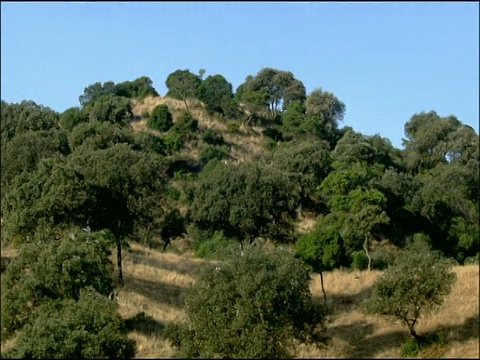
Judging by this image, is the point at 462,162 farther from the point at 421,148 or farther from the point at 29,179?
the point at 29,179

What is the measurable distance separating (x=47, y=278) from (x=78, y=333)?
3.77m

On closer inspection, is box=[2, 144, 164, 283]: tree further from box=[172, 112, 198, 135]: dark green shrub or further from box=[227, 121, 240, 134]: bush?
box=[227, 121, 240, 134]: bush

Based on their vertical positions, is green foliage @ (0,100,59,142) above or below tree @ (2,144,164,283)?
A: above

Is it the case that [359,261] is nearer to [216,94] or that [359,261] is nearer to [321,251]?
[321,251]

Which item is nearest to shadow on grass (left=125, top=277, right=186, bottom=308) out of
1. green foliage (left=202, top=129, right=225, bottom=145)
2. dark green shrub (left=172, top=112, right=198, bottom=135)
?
green foliage (left=202, top=129, right=225, bottom=145)

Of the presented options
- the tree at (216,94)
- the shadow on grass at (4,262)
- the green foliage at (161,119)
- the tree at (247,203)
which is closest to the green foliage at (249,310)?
the shadow on grass at (4,262)

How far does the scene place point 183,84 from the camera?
276ft

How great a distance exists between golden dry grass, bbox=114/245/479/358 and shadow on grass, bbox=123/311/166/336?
0.04 m

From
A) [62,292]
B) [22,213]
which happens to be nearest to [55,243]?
[62,292]

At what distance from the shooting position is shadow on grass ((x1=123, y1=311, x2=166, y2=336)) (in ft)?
91.5

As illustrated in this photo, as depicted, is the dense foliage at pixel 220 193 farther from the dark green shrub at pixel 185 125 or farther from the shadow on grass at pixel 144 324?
the shadow on grass at pixel 144 324

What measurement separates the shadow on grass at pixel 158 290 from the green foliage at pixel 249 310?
23.8ft

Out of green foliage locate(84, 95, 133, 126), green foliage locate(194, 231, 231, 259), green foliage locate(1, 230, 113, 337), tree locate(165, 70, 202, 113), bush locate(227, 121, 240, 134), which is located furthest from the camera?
tree locate(165, 70, 202, 113)

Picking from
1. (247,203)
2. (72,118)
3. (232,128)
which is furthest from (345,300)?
(232,128)
